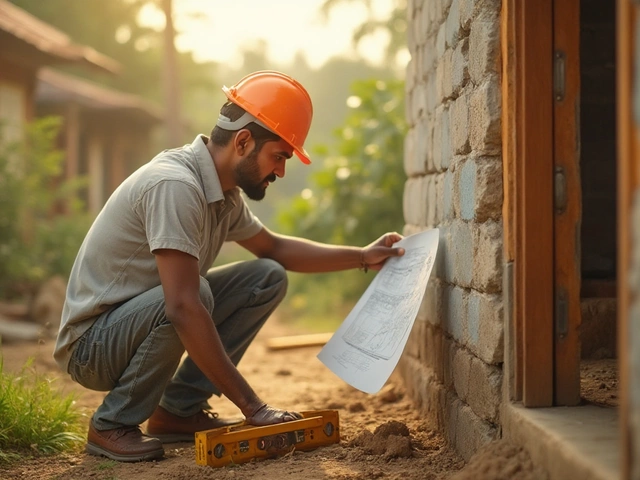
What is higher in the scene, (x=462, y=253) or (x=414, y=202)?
(x=414, y=202)

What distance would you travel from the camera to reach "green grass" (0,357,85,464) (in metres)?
3.28

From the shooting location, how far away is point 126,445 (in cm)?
313

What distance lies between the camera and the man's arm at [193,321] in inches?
114

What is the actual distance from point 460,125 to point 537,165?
635mm

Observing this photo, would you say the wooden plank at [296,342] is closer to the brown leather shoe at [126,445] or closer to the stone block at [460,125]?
the brown leather shoe at [126,445]

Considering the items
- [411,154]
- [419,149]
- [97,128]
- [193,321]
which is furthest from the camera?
[97,128]

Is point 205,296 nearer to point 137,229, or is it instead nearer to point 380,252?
point 137,229

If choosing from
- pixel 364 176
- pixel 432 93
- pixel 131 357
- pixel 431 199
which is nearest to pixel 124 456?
pixel 131 357

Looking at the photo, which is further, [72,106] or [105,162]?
[105,162]

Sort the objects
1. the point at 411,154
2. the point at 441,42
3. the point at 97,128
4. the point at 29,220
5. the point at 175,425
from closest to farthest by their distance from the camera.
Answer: the point at 441,42 < the point at 175,425 < the point at 411,154 < the point at 29,220 < the point at 97,128

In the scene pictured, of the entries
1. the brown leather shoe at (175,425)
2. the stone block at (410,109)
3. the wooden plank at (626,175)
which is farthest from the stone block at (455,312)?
the wooden plank at (626,175)

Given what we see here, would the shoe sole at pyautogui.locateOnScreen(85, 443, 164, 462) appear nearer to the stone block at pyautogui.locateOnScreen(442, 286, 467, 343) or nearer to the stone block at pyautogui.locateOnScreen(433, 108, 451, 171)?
the stone block at pyautogui.locateOnScreen(442, 286, 467, 343)

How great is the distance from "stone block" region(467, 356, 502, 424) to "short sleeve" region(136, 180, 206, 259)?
1.09 m

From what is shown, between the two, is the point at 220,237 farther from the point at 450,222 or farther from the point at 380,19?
the point at 380,19
